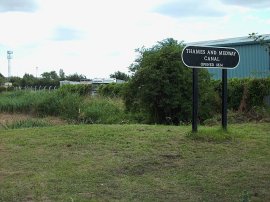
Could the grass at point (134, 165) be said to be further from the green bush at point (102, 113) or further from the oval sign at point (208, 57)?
the green bush at point (102, 113)

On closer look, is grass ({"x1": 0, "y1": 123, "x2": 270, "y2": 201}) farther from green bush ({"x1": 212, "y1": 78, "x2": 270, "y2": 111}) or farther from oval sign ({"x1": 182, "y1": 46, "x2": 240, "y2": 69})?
green bush ({"x1": 212, "y1": 78, "x2": 270, "y2": 111})

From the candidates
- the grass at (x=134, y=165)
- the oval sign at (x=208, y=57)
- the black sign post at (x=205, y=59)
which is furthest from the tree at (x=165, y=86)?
the oval sign at (x=208, y=57)

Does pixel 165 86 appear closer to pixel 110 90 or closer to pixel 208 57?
pixel 208 57

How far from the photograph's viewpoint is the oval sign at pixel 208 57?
9.05 m

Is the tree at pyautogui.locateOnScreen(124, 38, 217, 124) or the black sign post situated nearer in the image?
the black sign post

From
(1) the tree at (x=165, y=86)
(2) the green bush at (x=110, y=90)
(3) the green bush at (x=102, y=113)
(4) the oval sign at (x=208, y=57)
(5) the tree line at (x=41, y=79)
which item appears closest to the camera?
(4) the oval sign at (x=208, y=57)

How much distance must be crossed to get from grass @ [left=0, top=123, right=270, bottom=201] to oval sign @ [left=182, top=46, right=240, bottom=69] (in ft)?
4.58

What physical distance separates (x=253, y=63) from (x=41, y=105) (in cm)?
1095

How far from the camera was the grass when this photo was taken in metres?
6.01

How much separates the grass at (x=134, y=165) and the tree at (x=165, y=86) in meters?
3.94

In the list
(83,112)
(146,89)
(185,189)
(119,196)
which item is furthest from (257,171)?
(83,112)

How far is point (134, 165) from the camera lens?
23.8 ft

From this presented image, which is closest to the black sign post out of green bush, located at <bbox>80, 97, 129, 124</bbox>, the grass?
the grass

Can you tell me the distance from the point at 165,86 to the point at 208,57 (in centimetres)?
463
